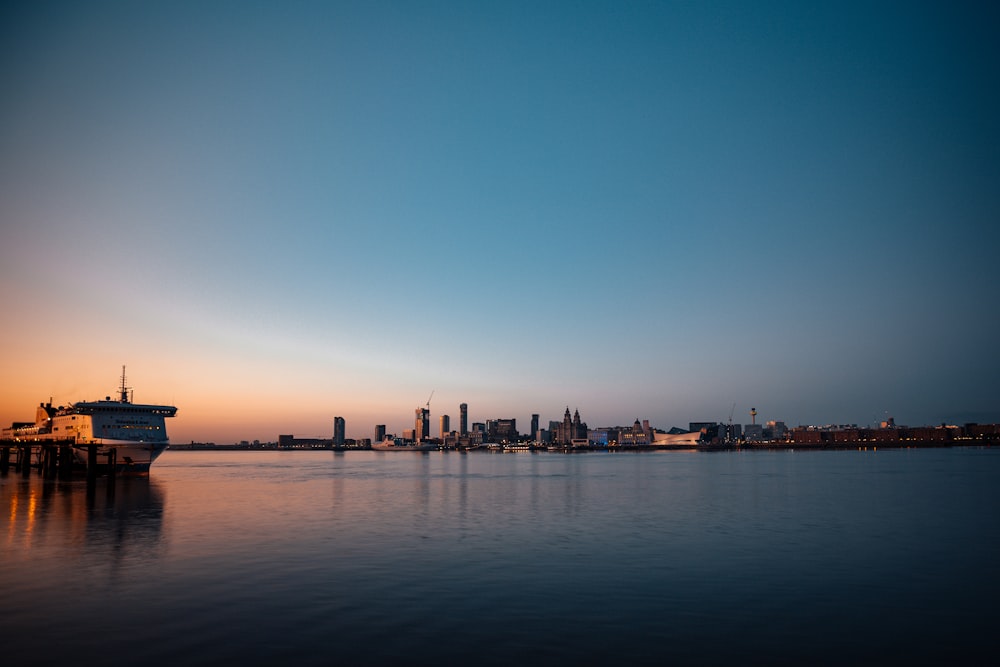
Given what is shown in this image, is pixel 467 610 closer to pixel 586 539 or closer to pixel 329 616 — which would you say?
pixel 329 616

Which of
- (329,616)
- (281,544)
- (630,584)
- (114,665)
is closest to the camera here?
(114,665)

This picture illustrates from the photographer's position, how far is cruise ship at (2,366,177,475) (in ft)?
337

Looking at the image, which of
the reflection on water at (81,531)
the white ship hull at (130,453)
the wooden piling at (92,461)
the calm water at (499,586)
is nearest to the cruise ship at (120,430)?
the white ship hull at (130,453)

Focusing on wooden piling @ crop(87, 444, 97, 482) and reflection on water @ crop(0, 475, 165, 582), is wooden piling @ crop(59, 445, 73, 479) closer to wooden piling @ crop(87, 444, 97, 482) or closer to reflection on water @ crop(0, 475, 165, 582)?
wooden piling @ crop(87, 444, 97, 482)

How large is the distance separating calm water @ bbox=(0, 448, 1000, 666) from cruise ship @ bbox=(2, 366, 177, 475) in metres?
46.5

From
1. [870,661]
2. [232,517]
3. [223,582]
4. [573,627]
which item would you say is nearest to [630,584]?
Result: [573,627]

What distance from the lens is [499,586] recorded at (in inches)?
1137

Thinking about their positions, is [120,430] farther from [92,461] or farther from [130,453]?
[92,461]

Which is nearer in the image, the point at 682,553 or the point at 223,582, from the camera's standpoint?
the point at 223,582

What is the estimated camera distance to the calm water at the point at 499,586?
795 inches

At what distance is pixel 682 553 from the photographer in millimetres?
37219

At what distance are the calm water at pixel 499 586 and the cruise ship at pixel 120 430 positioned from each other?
4654 cm

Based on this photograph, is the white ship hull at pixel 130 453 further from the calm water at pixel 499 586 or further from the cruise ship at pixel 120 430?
the calm water at pixel 499 586

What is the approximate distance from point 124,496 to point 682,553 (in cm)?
6432
